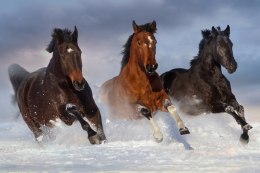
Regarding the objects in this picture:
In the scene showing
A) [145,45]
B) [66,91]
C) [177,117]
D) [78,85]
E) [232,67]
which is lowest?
[66,91]

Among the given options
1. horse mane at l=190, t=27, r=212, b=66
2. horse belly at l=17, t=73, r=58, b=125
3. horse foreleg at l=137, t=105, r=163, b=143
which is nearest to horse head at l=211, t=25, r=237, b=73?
horse mane at l=190, t=27, r=212, b=66

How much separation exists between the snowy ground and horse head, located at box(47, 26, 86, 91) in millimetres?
1173

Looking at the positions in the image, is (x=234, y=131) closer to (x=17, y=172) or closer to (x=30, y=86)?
(x=30, y=86)

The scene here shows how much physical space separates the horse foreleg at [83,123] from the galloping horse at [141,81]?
1182mm

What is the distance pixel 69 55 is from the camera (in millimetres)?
9367

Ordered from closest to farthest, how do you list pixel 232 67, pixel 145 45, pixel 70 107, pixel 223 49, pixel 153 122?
pixel 70 107, pixel 153 122, pixel 145 45, pixel 232 67, pixel 223 49

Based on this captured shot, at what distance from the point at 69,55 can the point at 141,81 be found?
1.78 metres

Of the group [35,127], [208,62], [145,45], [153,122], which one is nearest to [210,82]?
[208,62]

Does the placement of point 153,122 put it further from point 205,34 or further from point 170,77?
point 170,77

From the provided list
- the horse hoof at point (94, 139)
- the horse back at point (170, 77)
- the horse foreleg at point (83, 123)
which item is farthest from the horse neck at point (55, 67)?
the horse back at point (170, 77)

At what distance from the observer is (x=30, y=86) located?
11375mm

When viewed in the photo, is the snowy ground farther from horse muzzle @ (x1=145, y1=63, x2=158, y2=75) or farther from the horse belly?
horse muzzle @ (x1=145, y1=63, x2=158, y2=75)

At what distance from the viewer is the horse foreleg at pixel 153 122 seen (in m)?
9.35

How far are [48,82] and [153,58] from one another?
2152 mm
